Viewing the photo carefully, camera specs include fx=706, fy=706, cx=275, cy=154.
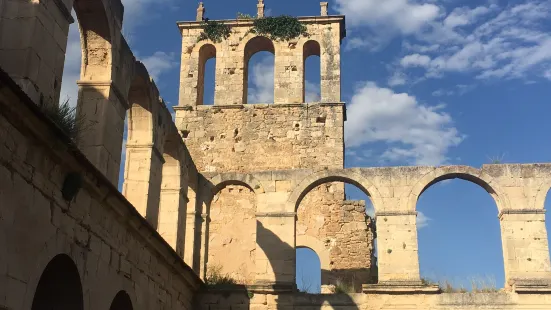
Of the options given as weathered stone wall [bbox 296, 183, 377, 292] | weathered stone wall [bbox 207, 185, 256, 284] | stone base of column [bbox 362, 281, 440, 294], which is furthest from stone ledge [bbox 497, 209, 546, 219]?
weathered stone wall [bbox 207, 185, 256, 284]

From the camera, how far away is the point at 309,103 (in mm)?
18766

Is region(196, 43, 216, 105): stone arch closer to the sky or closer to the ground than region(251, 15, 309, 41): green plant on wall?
closer to the ground

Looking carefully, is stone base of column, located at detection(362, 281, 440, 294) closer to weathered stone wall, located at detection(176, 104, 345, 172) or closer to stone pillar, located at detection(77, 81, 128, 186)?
stone pillar, located at detection(77, 81, 128, 186)

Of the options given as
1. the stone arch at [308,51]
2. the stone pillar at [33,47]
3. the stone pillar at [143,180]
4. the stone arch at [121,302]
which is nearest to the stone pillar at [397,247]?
the stone pillar at [143,180]

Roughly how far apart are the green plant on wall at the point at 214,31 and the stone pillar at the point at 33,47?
11.4m

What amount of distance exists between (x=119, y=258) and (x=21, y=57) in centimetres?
301

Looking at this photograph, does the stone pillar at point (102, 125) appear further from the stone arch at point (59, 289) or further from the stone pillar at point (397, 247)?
the stone pillar at point (397, 247)

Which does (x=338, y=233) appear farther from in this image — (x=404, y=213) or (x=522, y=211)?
(x=522, y=211)

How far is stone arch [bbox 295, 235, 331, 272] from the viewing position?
1816 cm

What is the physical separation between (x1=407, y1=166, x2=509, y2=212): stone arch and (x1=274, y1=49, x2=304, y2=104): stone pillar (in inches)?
230

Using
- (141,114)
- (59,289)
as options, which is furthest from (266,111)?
(59,289)

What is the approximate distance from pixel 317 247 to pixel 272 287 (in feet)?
17.9

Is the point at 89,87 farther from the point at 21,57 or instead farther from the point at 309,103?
the point at 309,103

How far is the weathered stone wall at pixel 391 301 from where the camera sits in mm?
12578
